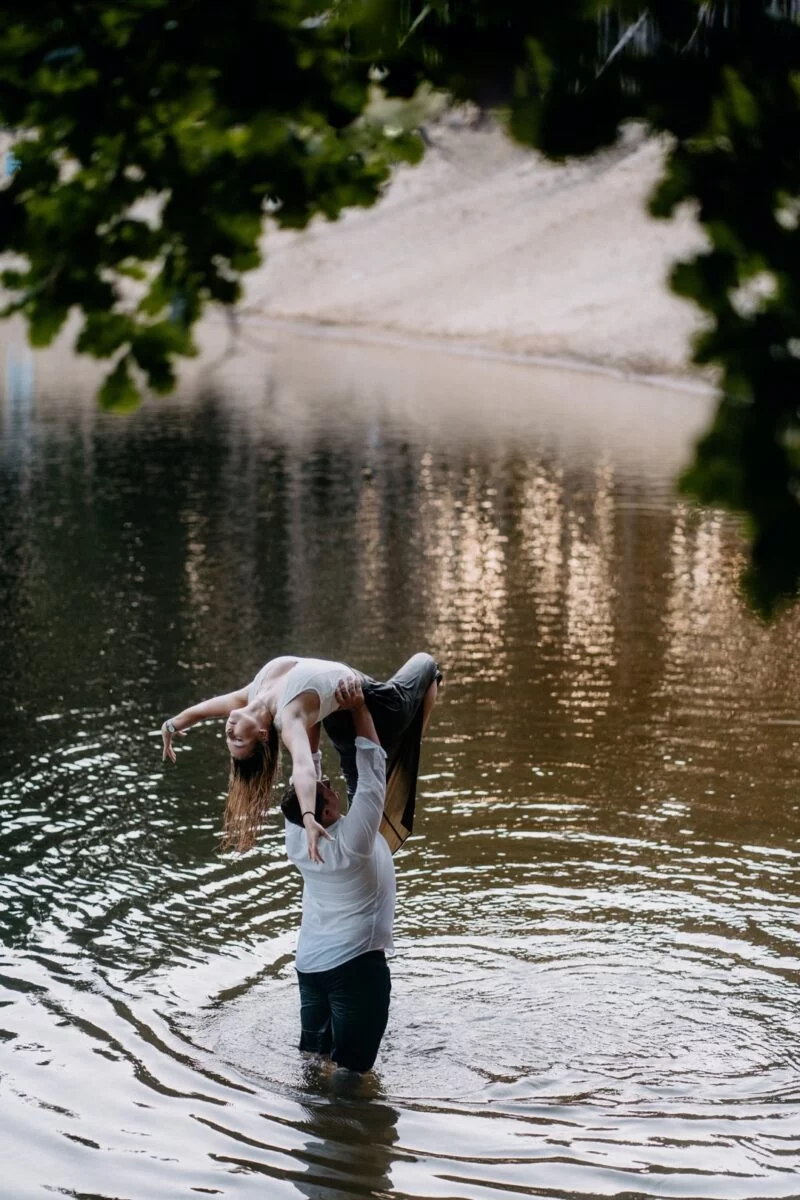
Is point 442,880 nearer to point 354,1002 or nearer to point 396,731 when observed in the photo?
point 396,731

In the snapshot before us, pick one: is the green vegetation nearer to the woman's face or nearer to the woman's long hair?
the woman's face

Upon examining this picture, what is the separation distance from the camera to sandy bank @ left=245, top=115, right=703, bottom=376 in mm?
58750

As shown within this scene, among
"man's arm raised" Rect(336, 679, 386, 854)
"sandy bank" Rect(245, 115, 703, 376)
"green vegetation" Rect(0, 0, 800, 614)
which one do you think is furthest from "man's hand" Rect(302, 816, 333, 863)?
"sandy bank" Rect(245, 115, 703, 376)

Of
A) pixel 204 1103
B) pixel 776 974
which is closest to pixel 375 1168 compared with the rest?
pixel 204 1103

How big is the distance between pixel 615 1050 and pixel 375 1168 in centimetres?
141

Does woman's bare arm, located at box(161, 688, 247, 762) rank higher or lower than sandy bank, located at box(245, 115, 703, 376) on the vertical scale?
lower

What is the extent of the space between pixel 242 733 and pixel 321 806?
51cm

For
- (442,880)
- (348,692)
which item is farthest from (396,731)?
(442,880)

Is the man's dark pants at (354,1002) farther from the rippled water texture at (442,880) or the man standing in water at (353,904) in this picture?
the rippled water texture at (442,880)

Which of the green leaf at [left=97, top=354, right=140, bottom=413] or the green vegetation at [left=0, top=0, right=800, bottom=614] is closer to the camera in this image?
the green vegetation at [left=0, top=0, right=800, bottom=614]

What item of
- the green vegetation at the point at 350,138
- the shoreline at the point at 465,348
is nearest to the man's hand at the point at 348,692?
the green vegetation at the point at 350,138

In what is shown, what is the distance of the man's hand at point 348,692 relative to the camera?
7039mm

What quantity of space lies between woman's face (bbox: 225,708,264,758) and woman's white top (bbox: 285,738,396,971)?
42cm

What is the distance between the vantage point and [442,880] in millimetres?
10023
